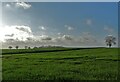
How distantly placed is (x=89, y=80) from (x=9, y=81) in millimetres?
5344

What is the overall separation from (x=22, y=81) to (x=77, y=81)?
3.69 metres

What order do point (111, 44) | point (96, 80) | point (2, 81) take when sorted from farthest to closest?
point (111, 44) → point (96, 80) → point (2, 81)

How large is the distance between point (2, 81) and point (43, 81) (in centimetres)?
261

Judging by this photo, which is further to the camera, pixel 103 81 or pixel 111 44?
pixel 111 44

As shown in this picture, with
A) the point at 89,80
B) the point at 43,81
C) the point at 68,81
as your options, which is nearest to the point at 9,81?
the point at 43,81

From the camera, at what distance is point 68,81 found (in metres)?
21.1

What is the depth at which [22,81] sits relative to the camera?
2173 centimetres

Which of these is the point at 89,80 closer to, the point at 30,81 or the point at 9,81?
the point at 30,81

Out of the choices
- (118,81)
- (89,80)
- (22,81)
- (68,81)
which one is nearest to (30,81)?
(22,81)

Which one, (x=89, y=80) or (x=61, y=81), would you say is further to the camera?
(x=89, y=80)

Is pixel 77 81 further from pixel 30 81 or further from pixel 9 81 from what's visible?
pixel 9 81

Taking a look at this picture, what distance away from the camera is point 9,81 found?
2133 cm

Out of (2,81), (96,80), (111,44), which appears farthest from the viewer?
(111,44)

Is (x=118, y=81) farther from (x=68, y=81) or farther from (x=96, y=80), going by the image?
(x=68, y=81)
